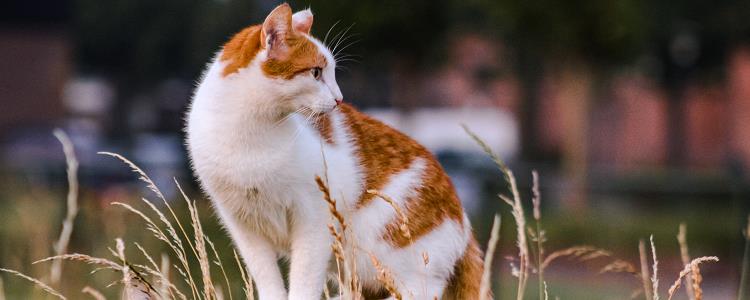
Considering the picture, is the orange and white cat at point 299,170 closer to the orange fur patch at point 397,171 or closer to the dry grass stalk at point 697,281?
the orange fur patch at point 397,171

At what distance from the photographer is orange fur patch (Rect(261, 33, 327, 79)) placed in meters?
2.87

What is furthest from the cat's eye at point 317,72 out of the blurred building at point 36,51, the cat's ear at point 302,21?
the blurred building at point 36,51

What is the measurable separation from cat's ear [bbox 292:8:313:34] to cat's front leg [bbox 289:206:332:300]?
535 mm

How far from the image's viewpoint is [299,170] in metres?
2.87

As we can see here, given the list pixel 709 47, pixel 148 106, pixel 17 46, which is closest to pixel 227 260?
pixel 709 47

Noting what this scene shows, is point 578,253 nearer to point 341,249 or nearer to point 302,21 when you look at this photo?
point 341,249

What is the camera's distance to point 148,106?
31.1 meters

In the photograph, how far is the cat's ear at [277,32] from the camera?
2775 mm

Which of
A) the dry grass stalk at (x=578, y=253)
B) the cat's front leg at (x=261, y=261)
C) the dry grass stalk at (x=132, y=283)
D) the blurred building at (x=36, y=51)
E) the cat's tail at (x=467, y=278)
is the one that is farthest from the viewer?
the blurred building at (x=36, y=51)

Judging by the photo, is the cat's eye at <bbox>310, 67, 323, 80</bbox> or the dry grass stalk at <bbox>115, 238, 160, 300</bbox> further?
the cat's eye at <bbox>310, 67, 323, 80</bbox>

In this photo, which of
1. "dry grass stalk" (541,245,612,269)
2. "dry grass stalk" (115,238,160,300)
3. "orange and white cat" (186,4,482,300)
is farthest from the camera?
"orange and white cat" (186,4,482,300)

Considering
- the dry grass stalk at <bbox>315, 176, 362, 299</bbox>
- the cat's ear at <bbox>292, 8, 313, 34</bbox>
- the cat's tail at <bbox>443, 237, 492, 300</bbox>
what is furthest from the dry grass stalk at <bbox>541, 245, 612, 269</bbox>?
the cat's ear at <bbox>292, 8, 313, 34</bbox>

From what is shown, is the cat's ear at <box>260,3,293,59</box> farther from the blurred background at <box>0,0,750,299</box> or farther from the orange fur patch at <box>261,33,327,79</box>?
the blurred background at <box>0,0,750,299</box>

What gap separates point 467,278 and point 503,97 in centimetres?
3242
